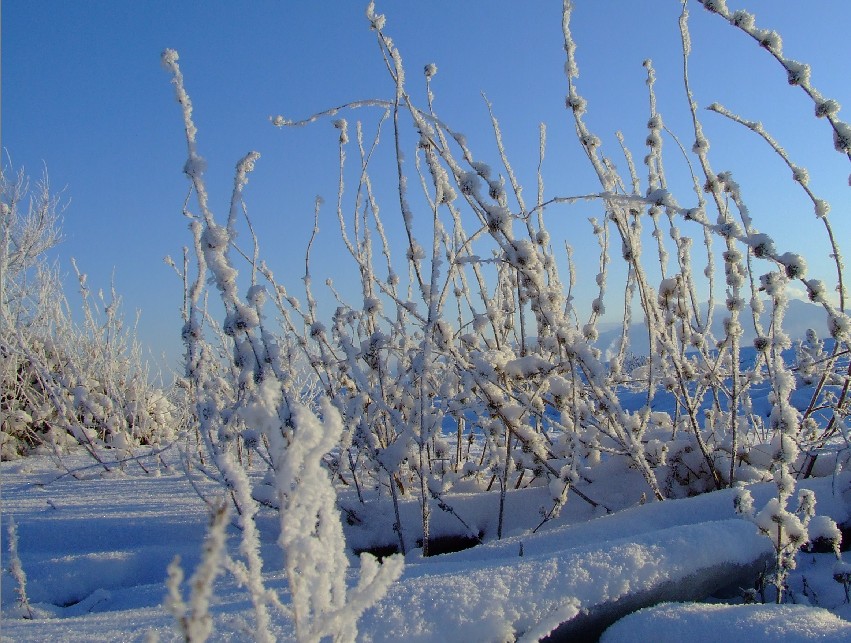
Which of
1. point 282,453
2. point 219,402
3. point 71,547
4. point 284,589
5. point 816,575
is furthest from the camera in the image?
point 219,402

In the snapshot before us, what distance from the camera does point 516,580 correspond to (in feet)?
3.84

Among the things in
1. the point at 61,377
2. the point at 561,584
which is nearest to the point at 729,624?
the point at 561,584

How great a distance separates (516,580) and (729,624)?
1.23ft

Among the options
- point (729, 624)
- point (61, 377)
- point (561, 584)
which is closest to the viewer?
point (729, 624)

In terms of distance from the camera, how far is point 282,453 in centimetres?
63

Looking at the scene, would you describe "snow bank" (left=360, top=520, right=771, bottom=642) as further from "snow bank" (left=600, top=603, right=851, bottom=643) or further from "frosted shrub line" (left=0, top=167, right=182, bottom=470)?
"frosted shrub line" (left=0, top=167, right=182, bottom=470)

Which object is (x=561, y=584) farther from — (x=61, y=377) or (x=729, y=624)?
(x=61, y=377)

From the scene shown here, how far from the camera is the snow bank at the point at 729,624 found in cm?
101

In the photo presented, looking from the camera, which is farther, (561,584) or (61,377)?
(61,377)

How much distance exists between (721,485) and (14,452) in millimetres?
5401

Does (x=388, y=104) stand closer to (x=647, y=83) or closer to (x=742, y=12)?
(x=742, y=12)

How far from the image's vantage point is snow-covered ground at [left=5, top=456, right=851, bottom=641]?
3.44 ft

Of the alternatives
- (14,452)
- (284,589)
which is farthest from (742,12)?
(14,452)

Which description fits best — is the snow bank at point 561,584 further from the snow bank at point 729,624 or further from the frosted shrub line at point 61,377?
the frosted shrub line at point 61,377
